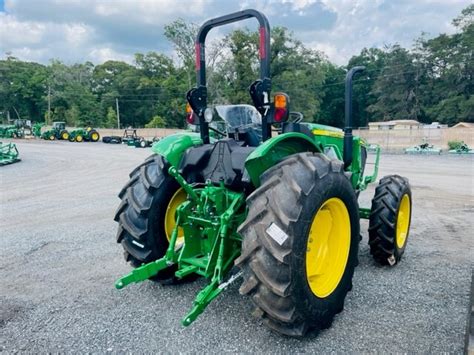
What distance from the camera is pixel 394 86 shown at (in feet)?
172

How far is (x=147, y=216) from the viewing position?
329 centimetres

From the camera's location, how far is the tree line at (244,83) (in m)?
37.1

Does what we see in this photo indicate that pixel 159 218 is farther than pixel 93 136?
No

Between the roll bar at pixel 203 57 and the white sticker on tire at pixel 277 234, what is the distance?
3.00 ft

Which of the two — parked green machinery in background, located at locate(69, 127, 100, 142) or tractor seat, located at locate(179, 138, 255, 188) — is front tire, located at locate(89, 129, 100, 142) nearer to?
parked green machinery in background, located at locate(69, 127, 100, 142)

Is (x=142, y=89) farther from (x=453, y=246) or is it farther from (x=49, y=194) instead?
(x=453, y=246)

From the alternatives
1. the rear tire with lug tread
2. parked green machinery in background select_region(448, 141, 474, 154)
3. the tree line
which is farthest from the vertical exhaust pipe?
the tree line

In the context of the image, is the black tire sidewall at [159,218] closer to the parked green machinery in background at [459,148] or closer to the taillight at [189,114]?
the taillight at [189,114]

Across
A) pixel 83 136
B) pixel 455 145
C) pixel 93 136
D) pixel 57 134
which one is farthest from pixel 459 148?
pixel 57 134

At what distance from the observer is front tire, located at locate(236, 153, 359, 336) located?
2.39m

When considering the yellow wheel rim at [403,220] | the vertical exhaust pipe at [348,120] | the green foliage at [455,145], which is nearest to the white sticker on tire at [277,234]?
the vertical exhaust pipe at [348,120]

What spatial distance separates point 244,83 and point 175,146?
31.9 metres

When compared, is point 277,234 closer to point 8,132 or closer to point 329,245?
point 329,245

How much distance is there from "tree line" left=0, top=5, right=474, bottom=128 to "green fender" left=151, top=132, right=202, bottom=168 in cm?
2937
